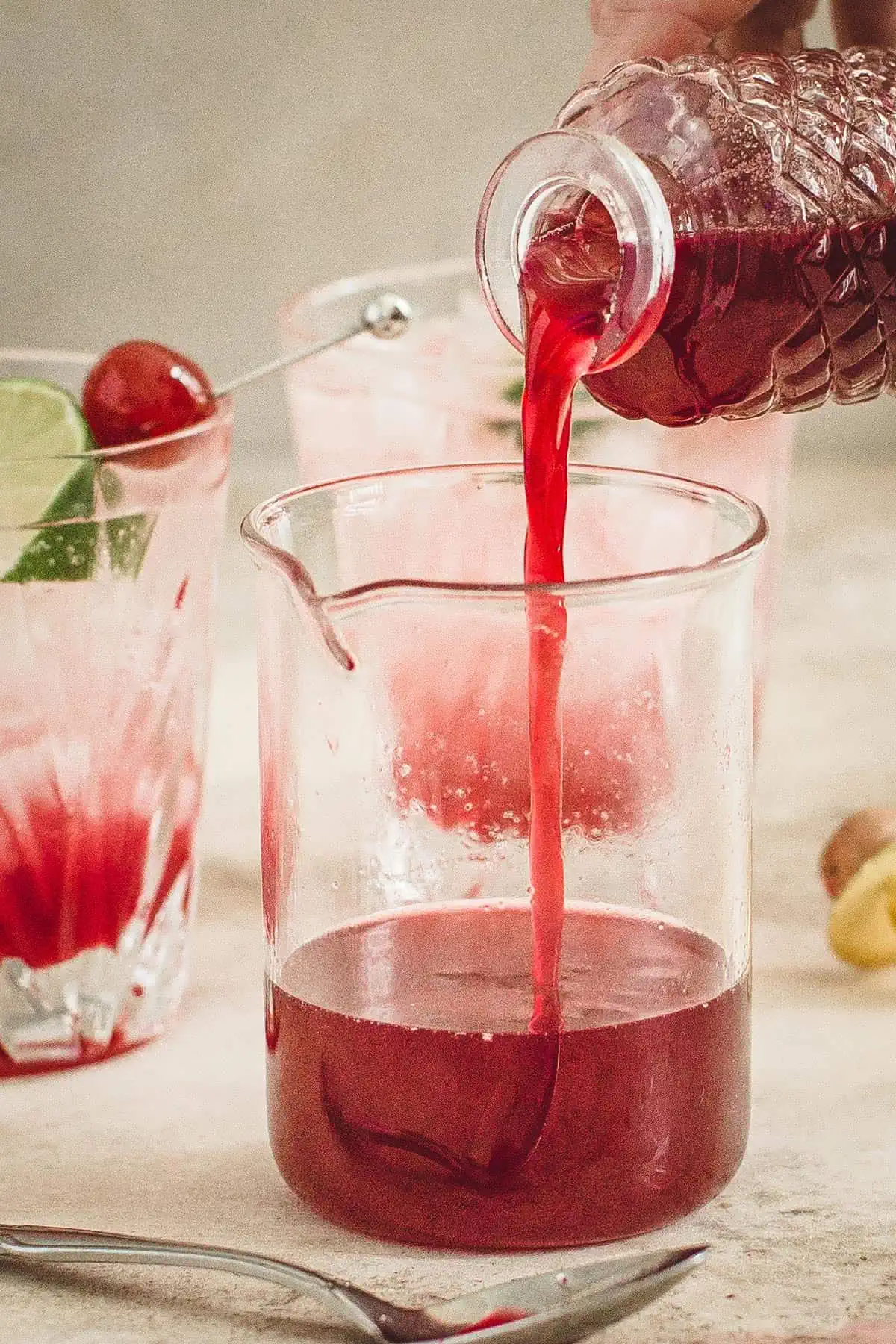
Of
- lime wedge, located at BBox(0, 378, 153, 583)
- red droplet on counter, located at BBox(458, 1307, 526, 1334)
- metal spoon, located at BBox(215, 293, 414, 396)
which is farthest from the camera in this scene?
metal spoon, located at BBox(215, 293, 414, 396)

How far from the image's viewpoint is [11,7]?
174 cm

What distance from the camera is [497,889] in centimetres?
68

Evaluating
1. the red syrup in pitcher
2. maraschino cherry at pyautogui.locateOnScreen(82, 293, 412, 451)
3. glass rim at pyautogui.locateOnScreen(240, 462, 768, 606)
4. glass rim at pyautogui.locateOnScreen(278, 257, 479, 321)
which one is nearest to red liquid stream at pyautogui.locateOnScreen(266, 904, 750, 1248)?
the red syrup in pitcher

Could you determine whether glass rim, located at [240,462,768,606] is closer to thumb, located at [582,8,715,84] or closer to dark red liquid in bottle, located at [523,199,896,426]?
dark red liquid in bottle, located at [523,199,896,426]

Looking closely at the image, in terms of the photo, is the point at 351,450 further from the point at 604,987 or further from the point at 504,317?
the point at 604,987

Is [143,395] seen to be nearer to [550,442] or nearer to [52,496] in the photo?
[52,496]

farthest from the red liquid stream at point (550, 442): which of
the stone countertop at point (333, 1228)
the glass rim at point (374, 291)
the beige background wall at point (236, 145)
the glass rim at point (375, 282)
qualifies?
the beige background wall at point (236, 145)

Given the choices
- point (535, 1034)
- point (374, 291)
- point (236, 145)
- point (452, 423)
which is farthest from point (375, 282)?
point (236, 145)

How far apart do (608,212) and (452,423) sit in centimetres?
28

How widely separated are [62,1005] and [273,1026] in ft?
0.53

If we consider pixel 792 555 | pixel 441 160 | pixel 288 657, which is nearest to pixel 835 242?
pixel 288 657

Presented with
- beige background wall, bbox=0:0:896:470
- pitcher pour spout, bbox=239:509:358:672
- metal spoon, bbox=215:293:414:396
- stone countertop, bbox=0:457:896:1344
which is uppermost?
beige background wall, bbox=0:0:896:470

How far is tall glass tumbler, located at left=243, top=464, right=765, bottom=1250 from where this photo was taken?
615mm

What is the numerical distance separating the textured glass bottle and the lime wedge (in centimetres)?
17
